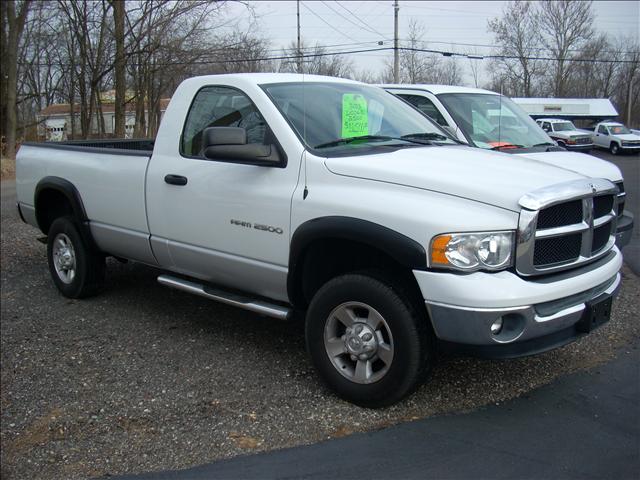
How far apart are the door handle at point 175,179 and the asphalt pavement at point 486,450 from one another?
2.16 m

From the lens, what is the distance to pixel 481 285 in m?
3.11

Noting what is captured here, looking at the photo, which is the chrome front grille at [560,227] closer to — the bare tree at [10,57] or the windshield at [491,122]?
the windshield at [491,122]

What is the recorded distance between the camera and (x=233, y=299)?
431 cm

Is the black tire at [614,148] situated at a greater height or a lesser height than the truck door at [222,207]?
lesser

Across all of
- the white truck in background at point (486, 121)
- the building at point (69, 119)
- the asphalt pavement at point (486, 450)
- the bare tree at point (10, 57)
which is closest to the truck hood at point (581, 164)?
the white truck in background at point (486, 121)

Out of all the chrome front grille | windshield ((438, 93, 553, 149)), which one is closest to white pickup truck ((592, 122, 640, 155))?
windshield ((438, 93, 553, 149))

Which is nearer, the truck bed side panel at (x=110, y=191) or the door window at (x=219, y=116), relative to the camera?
the door window at (x=219, y=116)

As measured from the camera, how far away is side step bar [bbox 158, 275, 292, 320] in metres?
4.04

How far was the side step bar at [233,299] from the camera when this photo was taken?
4042mm

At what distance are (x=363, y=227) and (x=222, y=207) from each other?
1249 mm

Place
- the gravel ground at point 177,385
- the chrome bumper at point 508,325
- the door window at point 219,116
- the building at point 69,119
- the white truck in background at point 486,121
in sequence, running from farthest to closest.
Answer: the building at point 69,119 < the white truck in background at point 486,121 < the door window at point 219,116 < the gravel ground at point 177,385 < the chrome bumper at point 508,325

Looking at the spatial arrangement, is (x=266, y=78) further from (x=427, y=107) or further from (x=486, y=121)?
(x=486, y=121)

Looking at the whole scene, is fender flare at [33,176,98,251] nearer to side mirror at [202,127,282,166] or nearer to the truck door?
the truck door

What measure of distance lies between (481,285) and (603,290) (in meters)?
1.03
